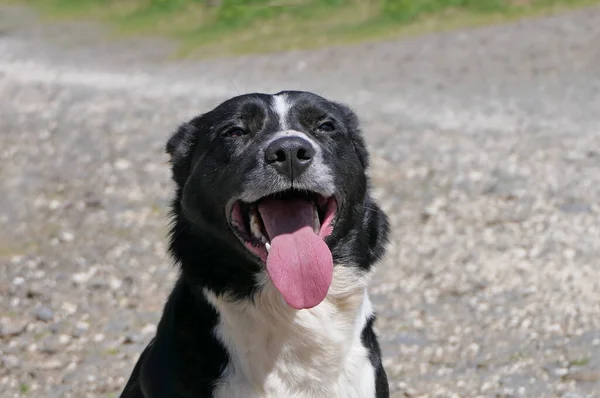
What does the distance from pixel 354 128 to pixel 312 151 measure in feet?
2.33

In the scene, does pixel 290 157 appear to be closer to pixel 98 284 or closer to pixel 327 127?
pixel 327 127

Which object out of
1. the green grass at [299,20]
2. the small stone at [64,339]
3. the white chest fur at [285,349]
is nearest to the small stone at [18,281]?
the small stone at [64,339]

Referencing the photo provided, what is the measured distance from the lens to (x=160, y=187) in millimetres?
9516

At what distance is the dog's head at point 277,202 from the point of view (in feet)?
13.4

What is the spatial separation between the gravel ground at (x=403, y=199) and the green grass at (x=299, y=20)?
567mm

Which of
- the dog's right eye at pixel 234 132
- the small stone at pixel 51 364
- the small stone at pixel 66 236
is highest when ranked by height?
the dog's right eye at pixel 234 132

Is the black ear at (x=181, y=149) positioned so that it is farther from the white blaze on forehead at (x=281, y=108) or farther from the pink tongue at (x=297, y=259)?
the pink tongue at (x=297, y=259)

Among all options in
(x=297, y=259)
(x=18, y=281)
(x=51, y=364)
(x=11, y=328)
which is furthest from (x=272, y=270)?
(x=18, y=281)

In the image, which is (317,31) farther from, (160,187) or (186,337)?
(186,337)

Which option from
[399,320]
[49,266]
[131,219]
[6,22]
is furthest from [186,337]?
[6,22]

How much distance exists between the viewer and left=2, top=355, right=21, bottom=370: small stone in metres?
6.29

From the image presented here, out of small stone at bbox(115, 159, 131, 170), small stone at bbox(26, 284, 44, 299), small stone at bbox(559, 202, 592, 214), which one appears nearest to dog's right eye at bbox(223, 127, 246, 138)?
small stone at bbox(26, 284, 44, 299)

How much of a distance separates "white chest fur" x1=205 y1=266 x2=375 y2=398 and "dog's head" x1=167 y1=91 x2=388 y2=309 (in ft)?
0.33

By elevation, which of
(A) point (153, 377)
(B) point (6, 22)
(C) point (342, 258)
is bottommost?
(B) point (6, 22)
